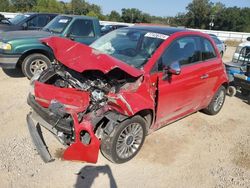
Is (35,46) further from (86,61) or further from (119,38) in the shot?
(86,61)

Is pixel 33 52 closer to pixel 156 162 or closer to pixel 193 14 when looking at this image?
pixel 156 162

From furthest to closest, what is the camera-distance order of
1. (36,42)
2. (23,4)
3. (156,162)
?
(23,4), (36,42), (156,162)

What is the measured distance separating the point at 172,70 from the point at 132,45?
0.92 metres

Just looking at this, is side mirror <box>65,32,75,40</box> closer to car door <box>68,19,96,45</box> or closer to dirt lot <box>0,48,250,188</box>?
car door <box>68,19,96,45</box>

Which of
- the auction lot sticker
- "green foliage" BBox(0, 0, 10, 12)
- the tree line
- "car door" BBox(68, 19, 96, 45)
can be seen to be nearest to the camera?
the auction lot sticker

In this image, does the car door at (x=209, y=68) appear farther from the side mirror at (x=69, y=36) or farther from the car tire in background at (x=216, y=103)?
the side mirror at (x=69, y=36)

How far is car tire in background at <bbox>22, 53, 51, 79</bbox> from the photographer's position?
23.4 feet

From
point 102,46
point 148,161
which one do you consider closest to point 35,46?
point 102,46

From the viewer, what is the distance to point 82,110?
11.2 ft

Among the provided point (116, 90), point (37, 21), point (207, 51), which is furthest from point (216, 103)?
point (37, 21)

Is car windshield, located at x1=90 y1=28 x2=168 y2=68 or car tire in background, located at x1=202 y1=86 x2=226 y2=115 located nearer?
car windshield, located at x1=90 y1=28 x2=168 y2=68

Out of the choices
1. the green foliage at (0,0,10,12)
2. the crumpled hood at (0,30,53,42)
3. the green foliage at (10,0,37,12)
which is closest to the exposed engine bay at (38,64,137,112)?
the crumpled hood at (0,30,53,42)

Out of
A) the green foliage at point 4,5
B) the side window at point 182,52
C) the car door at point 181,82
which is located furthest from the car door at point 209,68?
the green foliage at point 4,5

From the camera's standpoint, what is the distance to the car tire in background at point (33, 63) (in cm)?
714
